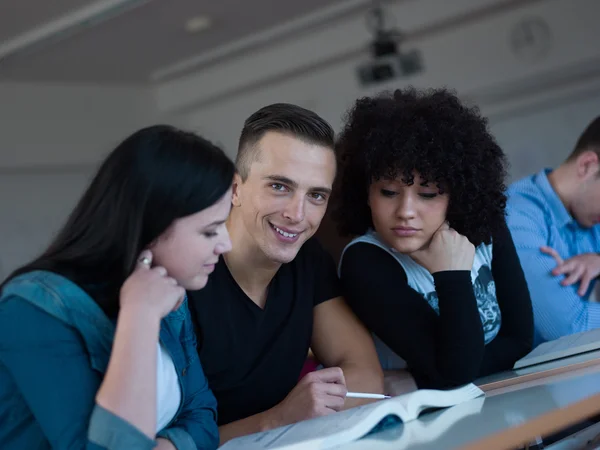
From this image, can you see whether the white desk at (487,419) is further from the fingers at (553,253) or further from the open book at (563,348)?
the fingers at (553,253)

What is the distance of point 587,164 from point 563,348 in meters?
0.83

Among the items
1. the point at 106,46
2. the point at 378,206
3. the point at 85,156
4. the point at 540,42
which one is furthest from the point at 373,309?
the point at 85,156

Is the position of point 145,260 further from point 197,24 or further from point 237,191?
point 197,24

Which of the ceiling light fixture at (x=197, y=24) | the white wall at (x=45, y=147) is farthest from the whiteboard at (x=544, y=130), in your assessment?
the white wall at (x=45, y=147)

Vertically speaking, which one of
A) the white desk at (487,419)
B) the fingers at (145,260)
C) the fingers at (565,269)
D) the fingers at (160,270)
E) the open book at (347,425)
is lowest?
the white desk at (487,419)

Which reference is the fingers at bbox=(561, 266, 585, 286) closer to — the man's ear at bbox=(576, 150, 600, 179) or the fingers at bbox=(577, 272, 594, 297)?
the fingers at bbox=(577, 272, 594, 297)

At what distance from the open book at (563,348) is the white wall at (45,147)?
465 cm

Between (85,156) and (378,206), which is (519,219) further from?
(85,156)

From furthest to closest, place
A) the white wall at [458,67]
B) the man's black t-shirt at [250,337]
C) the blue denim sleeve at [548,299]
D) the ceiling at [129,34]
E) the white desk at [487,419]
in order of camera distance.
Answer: the ceiling at [129,34]
the white wall at [458,67]
the blue denim sleeve at [548,299]
the man's black t-shirt at [250,337]
the white desk at [487,419]

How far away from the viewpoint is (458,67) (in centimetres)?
507

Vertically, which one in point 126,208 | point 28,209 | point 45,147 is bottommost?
point 126,208

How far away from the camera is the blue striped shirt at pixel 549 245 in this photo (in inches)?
79.7

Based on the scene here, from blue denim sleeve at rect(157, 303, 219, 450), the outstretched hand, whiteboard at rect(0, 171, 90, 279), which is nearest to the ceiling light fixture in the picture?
whiteboard at rect(0, 171, 90, 279)

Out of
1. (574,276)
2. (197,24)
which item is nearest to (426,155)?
(574,276)
